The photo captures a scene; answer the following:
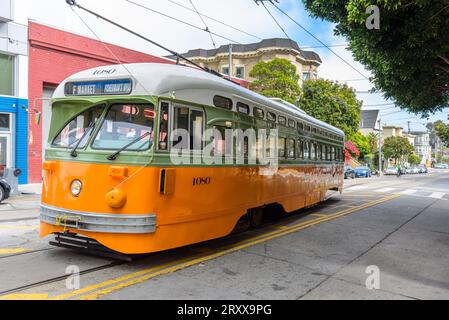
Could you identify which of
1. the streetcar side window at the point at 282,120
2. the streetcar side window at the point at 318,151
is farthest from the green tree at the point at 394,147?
the streetcar side window at the point at 282,120

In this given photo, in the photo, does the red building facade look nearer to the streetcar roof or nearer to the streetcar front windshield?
the streetcar roof

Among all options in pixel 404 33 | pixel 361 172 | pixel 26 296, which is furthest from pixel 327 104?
pixel 26 296

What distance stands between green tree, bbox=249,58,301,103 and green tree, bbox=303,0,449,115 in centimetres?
1979

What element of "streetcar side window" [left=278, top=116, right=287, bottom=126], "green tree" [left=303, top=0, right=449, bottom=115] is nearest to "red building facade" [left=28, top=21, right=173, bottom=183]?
"streetcar side window" [left=278, top=116, right=287, bottom=126]

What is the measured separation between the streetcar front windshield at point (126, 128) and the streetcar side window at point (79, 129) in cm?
20

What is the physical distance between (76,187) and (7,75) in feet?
48.6

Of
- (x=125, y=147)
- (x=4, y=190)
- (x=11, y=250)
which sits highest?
(x=125, y=147)

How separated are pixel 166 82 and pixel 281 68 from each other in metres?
27.1

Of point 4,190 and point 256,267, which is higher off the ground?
point 4,190

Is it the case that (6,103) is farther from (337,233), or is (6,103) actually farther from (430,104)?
(430,104)

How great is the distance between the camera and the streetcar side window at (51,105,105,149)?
20.0ft

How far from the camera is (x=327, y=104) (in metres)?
33.6

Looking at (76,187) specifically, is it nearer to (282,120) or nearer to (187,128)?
(187,128)

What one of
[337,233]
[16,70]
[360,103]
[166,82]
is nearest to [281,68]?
[360,103]
